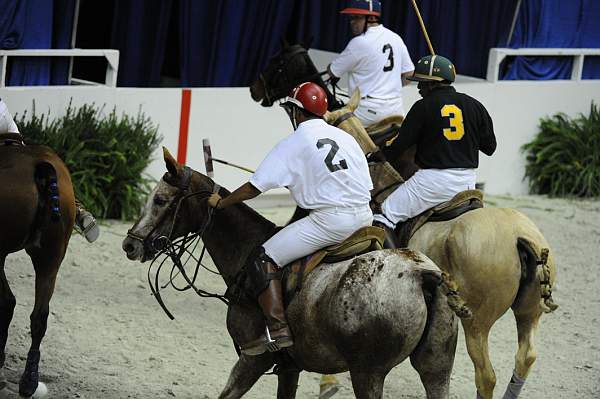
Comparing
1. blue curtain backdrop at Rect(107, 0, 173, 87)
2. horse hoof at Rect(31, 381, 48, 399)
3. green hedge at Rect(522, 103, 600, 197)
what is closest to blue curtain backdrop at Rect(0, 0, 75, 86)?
blue curtain backdrop at Rect(107, 0, 173, 87)

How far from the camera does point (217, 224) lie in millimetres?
7777

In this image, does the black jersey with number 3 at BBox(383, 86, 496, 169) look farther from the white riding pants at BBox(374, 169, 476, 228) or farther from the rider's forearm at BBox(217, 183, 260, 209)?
the rider's forearm at BBox(217, 183, 260, 209)

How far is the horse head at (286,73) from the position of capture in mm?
10688

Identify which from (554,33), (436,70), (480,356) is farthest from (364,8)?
(554,33)

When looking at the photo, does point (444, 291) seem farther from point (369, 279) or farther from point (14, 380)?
point (14, 380)

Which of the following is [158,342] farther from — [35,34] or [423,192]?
[35,34]

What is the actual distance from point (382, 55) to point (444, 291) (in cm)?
441

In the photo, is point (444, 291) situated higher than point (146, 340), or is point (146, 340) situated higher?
point (444, 291)

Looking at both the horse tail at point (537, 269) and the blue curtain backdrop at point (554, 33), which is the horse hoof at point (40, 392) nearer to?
the horse tail at point (537, 269)

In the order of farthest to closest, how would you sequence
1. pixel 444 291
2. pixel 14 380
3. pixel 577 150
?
pixel 577 150, pixel 14 380, pixel 444 291

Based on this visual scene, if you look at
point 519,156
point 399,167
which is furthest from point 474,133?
point 519,156

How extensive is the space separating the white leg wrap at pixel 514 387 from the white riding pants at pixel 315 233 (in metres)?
2.37

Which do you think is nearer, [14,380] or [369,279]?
[369,279]

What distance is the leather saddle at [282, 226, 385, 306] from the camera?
7400 millimetres
